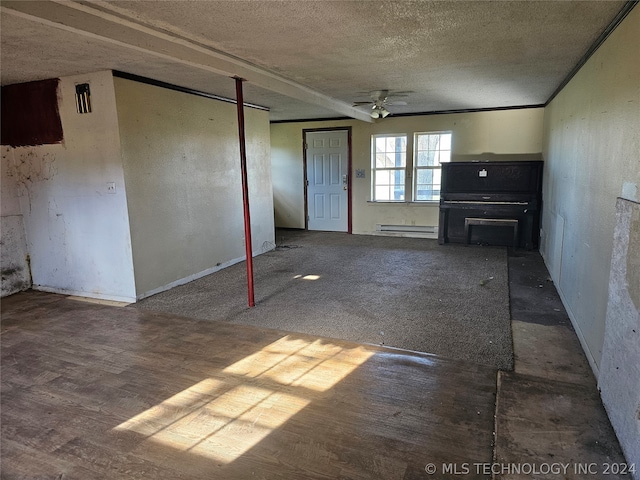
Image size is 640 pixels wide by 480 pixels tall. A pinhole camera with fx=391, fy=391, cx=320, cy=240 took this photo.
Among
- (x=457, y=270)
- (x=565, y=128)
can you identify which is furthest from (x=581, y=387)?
(x=565, y=128)

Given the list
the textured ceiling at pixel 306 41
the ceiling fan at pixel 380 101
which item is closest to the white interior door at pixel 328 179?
the ceiling fan at pixel 380 101

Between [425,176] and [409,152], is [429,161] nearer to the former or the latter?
[425,176]

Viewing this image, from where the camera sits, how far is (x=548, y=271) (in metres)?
4.80

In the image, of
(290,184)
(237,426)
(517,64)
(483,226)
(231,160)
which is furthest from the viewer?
(290,184)

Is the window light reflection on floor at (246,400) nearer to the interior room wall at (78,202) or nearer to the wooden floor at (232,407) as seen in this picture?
the wooden floor at (232,407)

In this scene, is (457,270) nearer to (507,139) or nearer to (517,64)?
(517,64)

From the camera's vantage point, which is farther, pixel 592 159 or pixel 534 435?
pixel 592 159

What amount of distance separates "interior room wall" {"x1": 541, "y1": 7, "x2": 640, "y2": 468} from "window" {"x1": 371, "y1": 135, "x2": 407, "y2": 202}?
3.22m

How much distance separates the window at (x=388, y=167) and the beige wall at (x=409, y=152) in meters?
0.12

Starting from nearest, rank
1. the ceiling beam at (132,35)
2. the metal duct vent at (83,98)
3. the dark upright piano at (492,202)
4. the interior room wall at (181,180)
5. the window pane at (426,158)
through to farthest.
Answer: the ceiling beam at (132,35) < the metal duct vent at (83,98) < the interior room wall at (181,180) < the dark upright piano at (492,202) < the window pane at (426,158)

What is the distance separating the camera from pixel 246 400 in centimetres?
230

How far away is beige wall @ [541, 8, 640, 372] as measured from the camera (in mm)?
2174

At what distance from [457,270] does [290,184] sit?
427cm

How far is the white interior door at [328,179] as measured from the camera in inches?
303
